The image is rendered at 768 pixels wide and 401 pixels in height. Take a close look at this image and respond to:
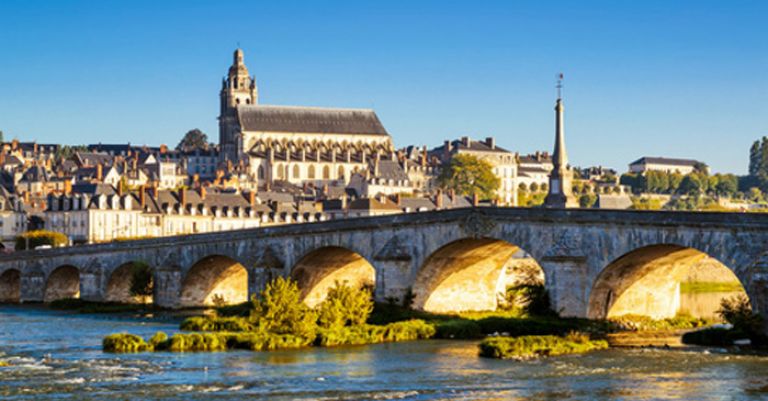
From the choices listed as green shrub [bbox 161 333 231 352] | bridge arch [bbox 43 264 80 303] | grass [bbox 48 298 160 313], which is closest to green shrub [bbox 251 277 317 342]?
green shrub [bbox 161 333 231 352]

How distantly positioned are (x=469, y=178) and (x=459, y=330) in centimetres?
12367

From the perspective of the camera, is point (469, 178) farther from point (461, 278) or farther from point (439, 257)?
point (439, 257)

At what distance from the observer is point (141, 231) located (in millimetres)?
114438

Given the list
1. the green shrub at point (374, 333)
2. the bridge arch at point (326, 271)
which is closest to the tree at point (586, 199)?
the bridge arch at point (326, 271)

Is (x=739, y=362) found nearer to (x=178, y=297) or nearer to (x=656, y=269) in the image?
(x=656, y=269)

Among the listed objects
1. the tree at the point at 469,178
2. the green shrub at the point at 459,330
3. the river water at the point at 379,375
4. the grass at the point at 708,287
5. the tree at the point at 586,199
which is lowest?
the river water at the point at 379,375

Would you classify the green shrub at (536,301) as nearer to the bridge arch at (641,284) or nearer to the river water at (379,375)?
the bridge arch at (641,284)

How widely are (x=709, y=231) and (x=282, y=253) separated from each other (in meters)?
26.8

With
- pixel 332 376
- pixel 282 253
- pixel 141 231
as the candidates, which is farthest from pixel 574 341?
pixel 141 231

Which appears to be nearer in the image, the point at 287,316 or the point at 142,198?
the point at 287,316

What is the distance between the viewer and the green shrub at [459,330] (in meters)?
50.5

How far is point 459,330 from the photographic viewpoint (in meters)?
50.9

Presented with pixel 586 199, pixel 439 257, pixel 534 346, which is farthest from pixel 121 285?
pixel 586 199

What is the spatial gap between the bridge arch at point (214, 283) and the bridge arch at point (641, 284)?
87.8 feet
